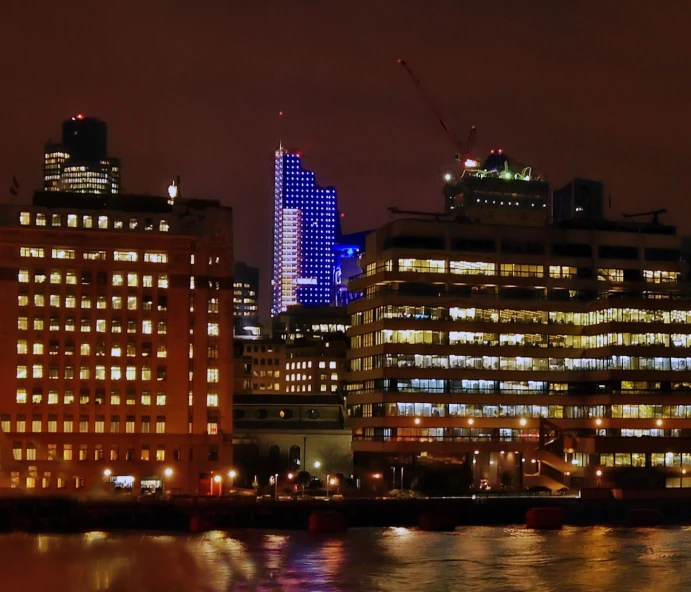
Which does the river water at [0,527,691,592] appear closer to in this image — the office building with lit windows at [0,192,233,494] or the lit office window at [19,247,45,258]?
the office building with lit windows at [0,192,233,494]

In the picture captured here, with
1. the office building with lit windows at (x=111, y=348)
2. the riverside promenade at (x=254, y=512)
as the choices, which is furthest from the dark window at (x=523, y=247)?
the riverside promenade at (x=254, y=512)

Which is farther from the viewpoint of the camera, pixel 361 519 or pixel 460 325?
pixel 460 325

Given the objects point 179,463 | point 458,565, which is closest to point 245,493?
point 179,463

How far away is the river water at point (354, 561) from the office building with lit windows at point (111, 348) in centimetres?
5072

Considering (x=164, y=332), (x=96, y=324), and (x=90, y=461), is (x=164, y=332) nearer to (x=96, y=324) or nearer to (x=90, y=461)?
(x=96, y=324)

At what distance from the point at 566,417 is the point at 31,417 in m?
78.7

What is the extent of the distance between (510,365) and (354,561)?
283 feet

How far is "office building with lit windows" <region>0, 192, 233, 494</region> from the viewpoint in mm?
188250

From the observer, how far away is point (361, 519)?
490ft

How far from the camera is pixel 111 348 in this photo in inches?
7603

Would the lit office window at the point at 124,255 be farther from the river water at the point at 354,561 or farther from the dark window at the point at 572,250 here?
the dark window at the point at 572,250

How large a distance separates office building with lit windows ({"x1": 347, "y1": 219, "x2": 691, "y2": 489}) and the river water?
1763 inches

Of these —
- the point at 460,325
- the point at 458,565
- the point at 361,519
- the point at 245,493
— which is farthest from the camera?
the point at 460,325

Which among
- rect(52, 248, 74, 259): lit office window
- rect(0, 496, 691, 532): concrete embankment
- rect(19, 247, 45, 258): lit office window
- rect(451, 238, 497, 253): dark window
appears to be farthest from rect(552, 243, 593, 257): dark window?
rect(19, 247, 45, 258): lit office window
